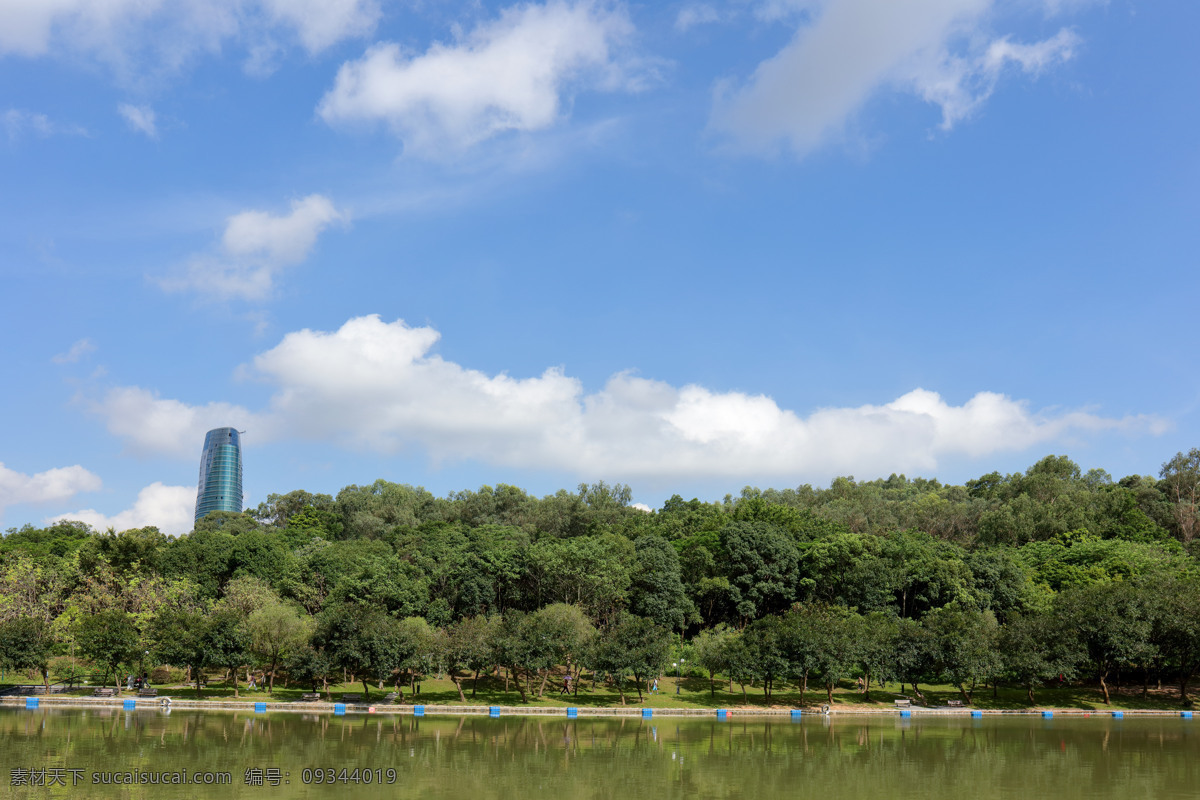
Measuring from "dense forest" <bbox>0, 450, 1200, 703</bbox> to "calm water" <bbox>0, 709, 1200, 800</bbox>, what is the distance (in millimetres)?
8902

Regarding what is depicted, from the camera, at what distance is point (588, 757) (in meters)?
38.2

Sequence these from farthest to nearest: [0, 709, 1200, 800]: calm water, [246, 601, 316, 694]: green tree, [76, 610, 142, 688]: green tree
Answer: [246, 601, 316, 694]: green tree < [76, 610, 142, 688]: green tree < [0, 709, 1200, 800]: calm water

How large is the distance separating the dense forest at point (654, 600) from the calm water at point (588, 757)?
8.90m

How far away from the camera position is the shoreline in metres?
57.2

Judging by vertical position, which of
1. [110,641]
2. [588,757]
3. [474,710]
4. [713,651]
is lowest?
[474,710]

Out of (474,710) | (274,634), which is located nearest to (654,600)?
(474,710)

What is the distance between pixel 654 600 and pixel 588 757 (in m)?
41.6

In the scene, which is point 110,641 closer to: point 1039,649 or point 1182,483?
point 1039,649

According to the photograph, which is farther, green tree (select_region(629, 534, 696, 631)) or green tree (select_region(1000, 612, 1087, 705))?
green tree (select_region(629, 534, 696, 631))

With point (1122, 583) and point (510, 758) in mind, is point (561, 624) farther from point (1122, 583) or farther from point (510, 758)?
point (1122, 583)

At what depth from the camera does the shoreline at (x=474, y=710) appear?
5716cm

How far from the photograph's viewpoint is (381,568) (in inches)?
2995

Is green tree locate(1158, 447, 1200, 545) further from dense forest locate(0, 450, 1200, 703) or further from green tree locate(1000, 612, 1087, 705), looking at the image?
green tree locate(1000, 612, 1087, 705)

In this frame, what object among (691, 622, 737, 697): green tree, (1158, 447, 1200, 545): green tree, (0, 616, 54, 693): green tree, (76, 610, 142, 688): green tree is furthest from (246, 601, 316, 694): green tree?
(1158, 447, 1200, 545): green tree
